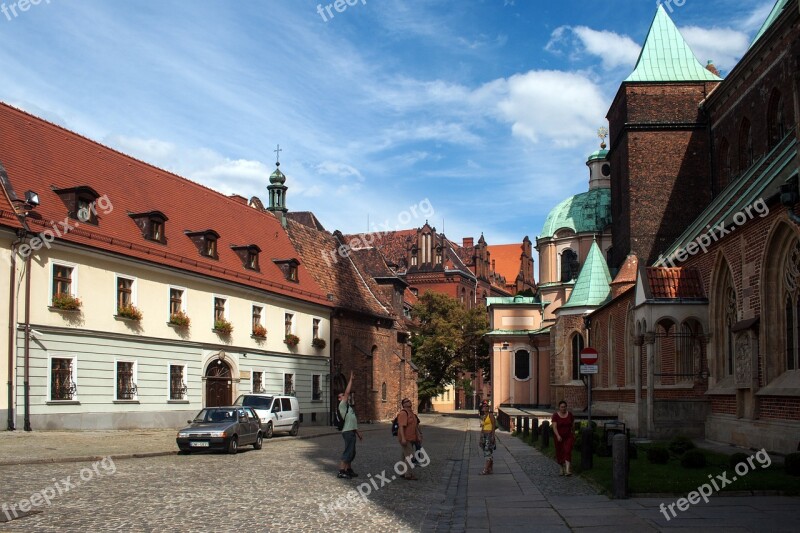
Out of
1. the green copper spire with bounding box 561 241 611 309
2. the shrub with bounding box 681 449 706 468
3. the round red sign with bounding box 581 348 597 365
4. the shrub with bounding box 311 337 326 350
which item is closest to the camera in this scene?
the shrub with bounding box 681 449 706 468

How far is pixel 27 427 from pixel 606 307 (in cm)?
2303

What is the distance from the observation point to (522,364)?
61.1 metres

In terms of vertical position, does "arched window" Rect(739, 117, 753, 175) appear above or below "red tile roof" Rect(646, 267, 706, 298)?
above

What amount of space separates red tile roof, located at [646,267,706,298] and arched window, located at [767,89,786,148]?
22.3 ft

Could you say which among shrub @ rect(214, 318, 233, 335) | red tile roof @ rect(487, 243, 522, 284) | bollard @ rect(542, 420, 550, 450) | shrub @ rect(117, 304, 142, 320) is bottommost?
bollard @ rect(542, 420, 550, 450)

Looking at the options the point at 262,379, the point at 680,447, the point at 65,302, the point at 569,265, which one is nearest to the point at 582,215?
the point at 569,265

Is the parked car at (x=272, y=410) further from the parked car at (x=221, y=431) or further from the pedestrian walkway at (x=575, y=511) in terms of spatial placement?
the pedestrian walkway at (x=575, y=511)

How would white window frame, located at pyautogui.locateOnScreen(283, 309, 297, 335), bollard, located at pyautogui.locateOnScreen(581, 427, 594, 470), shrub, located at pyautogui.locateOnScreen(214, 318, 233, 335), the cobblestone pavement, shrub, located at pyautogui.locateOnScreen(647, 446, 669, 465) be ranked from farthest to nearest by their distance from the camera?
white window frame, located at pyautogui.locateOnScreen(283, 309, 297, 335), shrub, located at pyautogui.locateOnScreen(214, 318, 233, 335), bollard, located at pyautogui.locateOnScreen(581, 427, 594, 470), shrub, located at pyautogui.locateOnScreen(647, 446, 669, 465), the cobblestone pavement

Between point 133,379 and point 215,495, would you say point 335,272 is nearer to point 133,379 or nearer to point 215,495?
point 133,379

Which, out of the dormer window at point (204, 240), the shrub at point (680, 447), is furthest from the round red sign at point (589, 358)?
the dormer window at point (204, 240)

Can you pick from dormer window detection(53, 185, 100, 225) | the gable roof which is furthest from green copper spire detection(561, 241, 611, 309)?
dormer window detection(53, 185, 100, 225)

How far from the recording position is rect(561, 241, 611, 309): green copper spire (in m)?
48.7

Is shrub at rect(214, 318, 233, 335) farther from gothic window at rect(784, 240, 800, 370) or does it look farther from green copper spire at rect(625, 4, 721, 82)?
gothic window at rect(784, 240, 800, 370)

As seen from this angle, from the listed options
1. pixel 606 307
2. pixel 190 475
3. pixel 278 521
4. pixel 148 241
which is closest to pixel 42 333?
pixel 148 241
